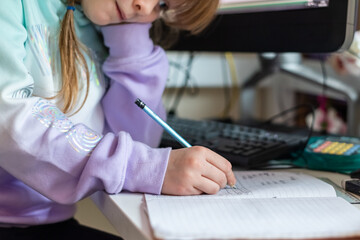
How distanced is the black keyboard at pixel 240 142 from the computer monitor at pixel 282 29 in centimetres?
14

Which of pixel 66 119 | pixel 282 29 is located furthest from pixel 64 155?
pixel 282 29

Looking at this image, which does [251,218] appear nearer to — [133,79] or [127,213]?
[127,213]

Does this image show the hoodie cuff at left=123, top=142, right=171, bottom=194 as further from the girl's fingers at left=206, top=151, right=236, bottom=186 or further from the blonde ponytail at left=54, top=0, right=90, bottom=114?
the blonde ponytail at left=54, top=0, right=90, bottom=114

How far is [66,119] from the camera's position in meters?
0.57

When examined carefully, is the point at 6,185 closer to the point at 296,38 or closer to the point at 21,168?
the point at 21,168

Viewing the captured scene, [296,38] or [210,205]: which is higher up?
[296,38]

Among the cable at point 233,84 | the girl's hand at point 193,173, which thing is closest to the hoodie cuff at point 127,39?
the girl's hand at point 193,173

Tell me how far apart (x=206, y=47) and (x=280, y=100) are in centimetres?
72

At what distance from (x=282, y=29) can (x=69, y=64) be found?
0.34 meters

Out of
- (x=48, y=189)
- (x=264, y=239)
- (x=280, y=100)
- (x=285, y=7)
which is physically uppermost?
(x=285, y=7)

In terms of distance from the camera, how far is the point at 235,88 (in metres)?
1.37

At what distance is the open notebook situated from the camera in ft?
1.27

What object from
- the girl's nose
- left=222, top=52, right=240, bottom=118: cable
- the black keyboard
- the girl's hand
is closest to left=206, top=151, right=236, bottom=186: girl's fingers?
the girl's hand

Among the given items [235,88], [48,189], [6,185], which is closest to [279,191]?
[48,189]
